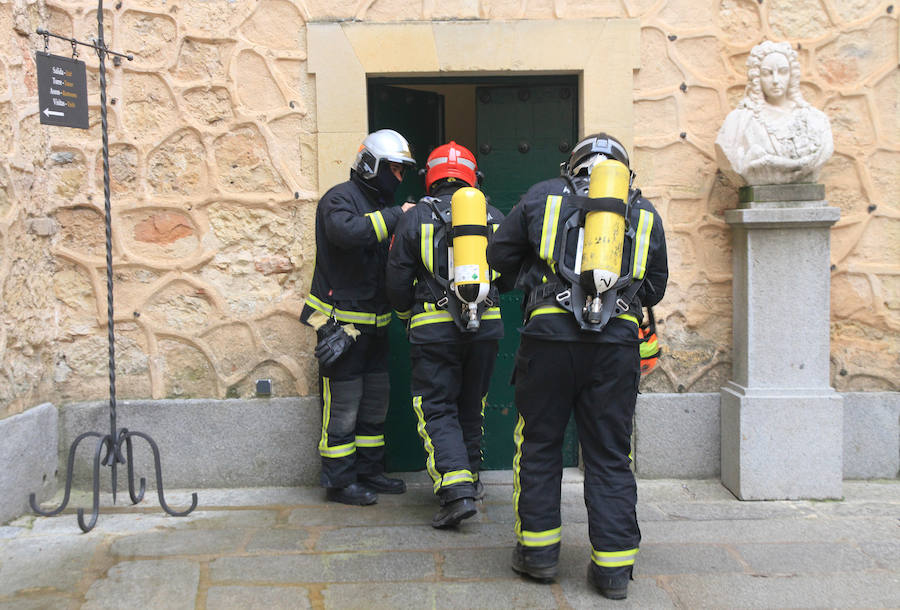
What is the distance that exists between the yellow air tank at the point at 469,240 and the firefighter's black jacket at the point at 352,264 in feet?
2.06

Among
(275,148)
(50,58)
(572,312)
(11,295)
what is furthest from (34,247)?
(572,312)

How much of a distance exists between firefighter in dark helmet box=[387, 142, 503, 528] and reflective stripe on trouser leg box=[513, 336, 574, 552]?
0.72 meters

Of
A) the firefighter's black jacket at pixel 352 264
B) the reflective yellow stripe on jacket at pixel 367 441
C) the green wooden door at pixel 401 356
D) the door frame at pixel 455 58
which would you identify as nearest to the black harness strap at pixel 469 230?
the firefighter's black jacket at pixel 352 264

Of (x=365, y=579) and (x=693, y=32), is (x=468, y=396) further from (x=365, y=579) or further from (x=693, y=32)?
(x=693, y=32)

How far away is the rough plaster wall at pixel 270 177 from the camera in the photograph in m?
5.04

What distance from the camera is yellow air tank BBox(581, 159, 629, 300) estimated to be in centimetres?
342

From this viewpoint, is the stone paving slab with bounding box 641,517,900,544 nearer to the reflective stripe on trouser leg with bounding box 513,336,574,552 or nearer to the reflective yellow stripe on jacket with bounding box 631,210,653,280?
the reflective stripe on trouser leg with bounding box 513,336,574,552

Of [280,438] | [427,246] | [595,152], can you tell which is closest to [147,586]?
[280,438]

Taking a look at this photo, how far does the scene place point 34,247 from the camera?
486 cm

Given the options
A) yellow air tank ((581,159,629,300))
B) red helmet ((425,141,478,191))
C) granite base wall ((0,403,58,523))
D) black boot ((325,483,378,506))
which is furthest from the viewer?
black boot ((325,483,378,506))

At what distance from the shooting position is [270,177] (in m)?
A: 5.11

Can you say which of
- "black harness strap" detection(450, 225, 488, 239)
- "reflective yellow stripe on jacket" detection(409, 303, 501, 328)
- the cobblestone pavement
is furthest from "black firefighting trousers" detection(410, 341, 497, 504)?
"black harness strap" detection(450, 225, 488, 239)

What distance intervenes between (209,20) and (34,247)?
1677 millimetres

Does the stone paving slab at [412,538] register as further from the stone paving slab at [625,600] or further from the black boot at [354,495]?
the stone paving slab at [625,600]
